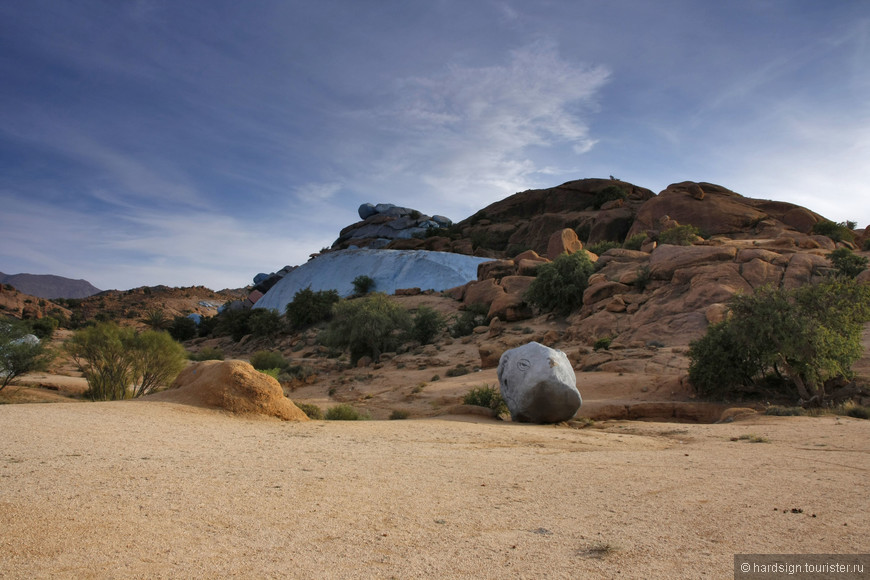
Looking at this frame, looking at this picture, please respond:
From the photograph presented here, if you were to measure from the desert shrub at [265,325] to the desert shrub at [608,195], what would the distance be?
45.9m

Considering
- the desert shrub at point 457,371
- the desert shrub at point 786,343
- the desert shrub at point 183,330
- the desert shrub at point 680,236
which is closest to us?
the desert shrub at point 786,343

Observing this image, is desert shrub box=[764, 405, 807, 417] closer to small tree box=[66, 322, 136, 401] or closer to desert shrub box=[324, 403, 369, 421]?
desert shrub box=[324, 403, 369, 421]

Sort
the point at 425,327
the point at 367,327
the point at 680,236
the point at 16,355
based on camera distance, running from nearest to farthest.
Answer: the point at 16,355 < the point at 367,327 < the point at 425,327 < the point at 680,236

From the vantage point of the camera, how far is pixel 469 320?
34.3 metres

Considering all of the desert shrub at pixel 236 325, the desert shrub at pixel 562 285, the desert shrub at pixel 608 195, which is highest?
the desert shrub at pixel 608 195

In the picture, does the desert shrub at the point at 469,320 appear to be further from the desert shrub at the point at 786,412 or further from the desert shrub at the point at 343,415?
the desert shrub at the point at 786,412

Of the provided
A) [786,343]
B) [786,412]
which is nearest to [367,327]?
[786,343]

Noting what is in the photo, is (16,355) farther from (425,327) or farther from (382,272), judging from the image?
(382,272)

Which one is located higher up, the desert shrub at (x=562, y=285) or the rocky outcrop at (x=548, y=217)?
the rocky outcrop at (x=548, y=217)

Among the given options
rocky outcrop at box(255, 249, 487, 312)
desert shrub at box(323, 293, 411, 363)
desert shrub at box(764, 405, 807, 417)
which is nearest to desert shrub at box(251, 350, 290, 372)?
desert shrub at box(323, 293, 411, 363)

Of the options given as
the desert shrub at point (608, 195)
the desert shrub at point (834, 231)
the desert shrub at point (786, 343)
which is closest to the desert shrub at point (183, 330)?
the desert shrub at point (608, 195)

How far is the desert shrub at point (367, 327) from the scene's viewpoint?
28.7 meters

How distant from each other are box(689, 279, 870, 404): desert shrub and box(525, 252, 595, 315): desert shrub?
50.7 ft

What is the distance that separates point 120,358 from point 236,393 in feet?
29.1
